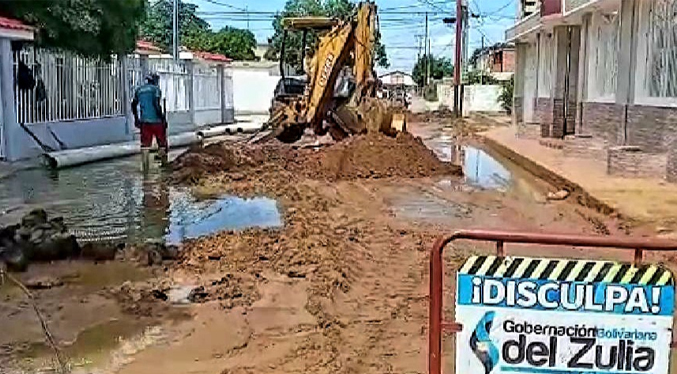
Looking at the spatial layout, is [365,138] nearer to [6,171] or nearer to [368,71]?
[368,71]

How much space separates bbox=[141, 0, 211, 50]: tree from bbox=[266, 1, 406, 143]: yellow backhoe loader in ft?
164

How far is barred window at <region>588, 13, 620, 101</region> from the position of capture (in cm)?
1936

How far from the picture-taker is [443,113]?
1753 inches

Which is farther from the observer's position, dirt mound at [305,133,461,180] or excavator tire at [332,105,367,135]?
excavator tire at [332,105,367,135]

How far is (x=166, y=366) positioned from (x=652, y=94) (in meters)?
12.6

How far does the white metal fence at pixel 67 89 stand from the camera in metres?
18.9

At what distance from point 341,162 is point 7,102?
22.7 feet

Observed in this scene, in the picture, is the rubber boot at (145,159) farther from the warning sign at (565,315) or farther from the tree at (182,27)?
the tree at (182,27)

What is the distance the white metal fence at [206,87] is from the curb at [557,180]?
44.3 feet

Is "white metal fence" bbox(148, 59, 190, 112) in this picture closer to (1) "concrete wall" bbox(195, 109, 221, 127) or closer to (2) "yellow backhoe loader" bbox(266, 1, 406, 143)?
(1) "concrete wall" bbox(195, 109, 221, 127)

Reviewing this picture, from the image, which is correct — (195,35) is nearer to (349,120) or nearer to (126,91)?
(126,91)

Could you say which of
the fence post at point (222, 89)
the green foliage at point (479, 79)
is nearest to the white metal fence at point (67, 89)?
the fence post at point (222, 89)

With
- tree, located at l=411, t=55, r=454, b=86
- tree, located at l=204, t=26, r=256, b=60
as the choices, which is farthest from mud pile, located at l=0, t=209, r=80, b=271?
tree, located at l=411, t=55, r=454, b=86

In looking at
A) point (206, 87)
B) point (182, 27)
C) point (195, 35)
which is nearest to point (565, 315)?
point (206, 87)
